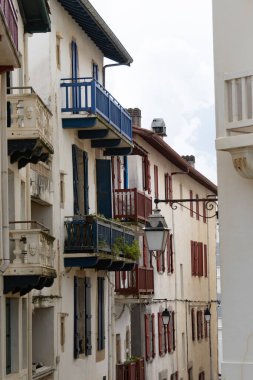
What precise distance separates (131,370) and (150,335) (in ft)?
21.9

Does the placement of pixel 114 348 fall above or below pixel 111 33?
below

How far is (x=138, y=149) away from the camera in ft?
133

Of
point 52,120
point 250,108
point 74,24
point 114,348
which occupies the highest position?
point 74,24

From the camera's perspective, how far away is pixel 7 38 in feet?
58.0

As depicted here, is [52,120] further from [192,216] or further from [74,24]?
[192,216]

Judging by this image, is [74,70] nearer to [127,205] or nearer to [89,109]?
[89,109]

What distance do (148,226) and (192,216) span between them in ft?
129

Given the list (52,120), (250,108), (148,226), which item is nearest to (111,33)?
(52,120)

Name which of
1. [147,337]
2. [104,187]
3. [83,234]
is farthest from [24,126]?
[147,337]

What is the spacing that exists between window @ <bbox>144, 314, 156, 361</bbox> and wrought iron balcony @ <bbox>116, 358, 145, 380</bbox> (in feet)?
8.65

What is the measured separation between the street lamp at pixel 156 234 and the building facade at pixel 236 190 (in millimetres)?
4411

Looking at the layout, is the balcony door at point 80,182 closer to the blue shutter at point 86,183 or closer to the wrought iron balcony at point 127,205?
the blue shutter at point 86,183

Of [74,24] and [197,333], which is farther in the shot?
[197,333]

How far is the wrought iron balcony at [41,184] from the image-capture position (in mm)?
28141
